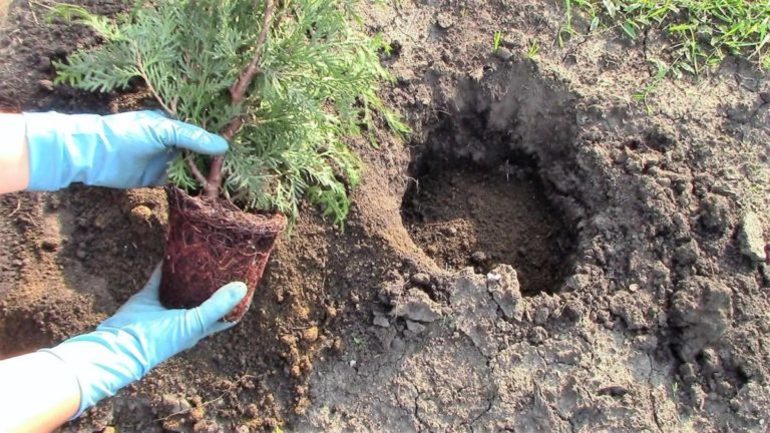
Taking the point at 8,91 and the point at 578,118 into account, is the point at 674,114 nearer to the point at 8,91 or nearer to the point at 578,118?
the point at 578,118

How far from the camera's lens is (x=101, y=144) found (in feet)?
8.89

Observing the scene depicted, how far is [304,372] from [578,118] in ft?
6.05

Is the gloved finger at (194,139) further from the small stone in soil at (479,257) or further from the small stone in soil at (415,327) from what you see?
the small stone in soil at (479,257)

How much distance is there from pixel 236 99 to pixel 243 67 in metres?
0.13

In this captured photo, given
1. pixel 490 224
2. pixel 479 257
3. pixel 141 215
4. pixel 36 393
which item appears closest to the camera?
pixel 36 393

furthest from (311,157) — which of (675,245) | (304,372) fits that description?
(675,245)

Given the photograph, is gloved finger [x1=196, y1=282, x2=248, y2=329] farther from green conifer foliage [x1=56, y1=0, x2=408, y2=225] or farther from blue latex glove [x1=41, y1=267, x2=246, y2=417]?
green conifer foliage [x1=56, y1=0, x2=408, y2=225]

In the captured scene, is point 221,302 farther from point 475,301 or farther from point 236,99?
point 475,301

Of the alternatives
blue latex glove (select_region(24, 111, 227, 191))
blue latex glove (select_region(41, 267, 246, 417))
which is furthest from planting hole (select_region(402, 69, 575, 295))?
blue latex glove (select_region(24, 111, 227, 191))

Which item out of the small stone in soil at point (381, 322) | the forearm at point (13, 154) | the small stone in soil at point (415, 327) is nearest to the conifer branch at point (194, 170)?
the forearm at point (13, 154)

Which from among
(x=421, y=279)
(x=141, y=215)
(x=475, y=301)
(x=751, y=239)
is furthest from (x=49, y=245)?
(x=751, y=239)

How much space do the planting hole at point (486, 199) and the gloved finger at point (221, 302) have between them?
3.66 ft

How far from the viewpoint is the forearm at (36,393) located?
2309 millimetres

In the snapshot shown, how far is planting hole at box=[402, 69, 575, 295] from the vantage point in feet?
11.2
